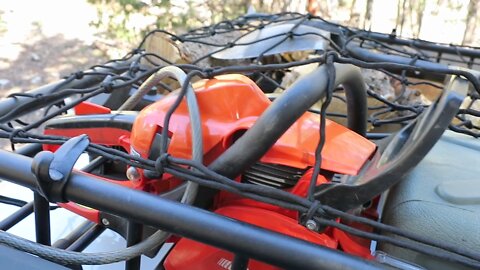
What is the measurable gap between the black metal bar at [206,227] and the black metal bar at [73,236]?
39 centimetres

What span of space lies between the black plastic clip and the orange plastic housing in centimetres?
19

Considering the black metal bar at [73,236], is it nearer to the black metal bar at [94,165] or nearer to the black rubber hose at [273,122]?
the black metal bar at [94,165]

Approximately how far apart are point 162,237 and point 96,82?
94 cm

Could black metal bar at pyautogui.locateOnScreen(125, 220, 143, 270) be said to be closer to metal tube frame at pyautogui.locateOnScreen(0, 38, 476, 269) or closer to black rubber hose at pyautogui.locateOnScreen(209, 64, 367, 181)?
metal tube frame at pyautogui.locateOnScreen(0, 38, 476, 269)

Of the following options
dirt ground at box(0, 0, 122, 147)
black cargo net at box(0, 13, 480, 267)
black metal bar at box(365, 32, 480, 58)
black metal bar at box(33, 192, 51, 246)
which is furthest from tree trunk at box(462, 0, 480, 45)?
black metal bar at box(33, 192, 51, 246)

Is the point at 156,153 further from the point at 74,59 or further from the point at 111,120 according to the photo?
the point at 74,59

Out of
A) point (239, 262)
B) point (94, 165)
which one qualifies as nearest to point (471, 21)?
point (94, 165)

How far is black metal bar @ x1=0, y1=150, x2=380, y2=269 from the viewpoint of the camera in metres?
0.62

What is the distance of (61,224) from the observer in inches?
49.8

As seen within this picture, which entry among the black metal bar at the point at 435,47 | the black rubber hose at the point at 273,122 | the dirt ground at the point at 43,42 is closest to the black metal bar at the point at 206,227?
the black rubber hose at the point at 273,122

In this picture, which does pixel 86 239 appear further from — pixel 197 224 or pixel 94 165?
pixel 197 224

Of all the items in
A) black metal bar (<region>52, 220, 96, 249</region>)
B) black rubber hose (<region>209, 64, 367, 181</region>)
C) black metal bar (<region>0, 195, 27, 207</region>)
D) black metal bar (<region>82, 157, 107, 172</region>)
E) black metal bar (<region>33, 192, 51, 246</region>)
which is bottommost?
black metal bar (<region>0, 195, 27, 207</region>)

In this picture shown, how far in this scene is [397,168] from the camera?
712 millimetres

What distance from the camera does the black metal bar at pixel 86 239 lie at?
1080mm
